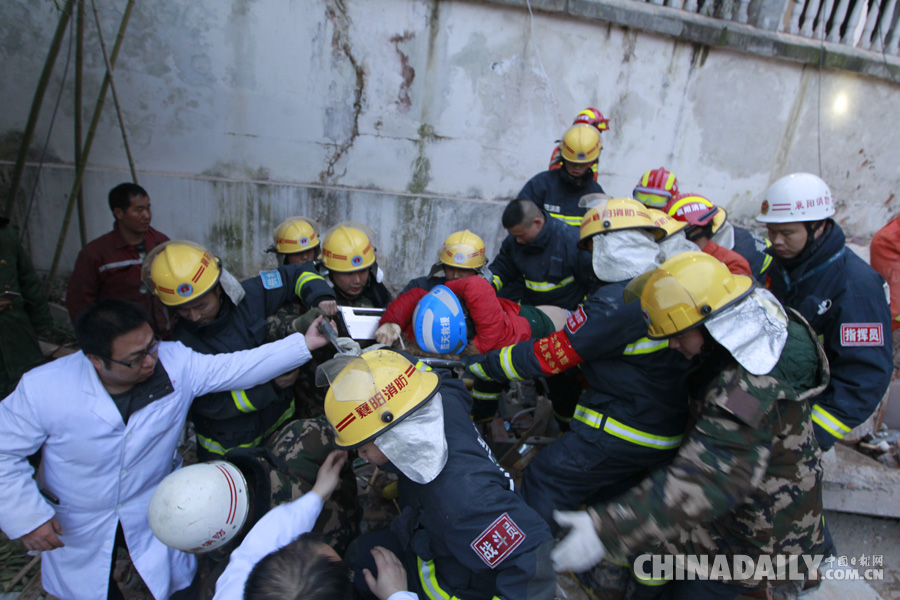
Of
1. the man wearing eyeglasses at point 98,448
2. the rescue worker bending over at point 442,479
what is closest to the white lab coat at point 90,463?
the man wearing eyeglasses at point 98,448

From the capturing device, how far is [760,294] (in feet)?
6.83

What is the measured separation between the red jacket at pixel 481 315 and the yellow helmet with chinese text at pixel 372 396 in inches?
52.2

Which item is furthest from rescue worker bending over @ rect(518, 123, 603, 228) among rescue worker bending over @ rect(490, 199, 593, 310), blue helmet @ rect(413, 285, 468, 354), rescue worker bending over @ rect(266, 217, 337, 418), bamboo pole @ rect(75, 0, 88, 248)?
bamboo pole @ rect(75, 0, 88, 248)

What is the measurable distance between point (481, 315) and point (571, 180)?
2.32 m

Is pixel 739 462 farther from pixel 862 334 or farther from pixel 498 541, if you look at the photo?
pixel 862 334

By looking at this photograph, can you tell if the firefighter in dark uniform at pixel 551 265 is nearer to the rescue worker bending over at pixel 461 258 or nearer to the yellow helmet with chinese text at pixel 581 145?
the rescue worker bending over at pixel 461 258

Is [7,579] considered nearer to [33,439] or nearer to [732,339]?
[33,439]

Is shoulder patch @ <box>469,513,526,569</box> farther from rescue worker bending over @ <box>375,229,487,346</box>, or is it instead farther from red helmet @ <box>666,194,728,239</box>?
red helmet @ <box>666,194,728,239</box>

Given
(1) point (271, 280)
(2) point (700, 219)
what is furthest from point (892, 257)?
(1) point (271, 280)

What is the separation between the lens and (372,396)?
193 cm

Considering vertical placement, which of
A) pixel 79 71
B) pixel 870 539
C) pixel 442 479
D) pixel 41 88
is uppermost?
pixel 79 71

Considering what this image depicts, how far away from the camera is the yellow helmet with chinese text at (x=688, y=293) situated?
1.94 metres

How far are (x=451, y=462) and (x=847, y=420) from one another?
2250 millimetres

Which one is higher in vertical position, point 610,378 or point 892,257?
point 892,257
